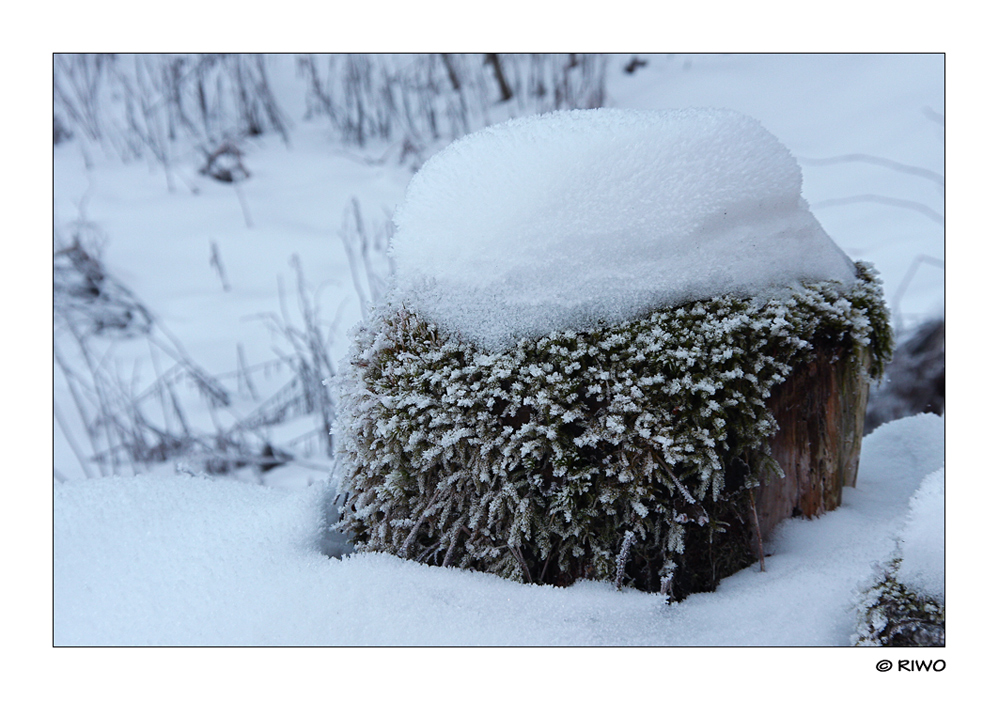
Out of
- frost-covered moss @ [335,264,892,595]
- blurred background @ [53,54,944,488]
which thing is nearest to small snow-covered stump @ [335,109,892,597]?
frost-covered moss @ [335,264,892,595]

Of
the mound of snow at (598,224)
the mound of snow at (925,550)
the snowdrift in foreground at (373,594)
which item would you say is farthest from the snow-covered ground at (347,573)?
the mound of snow at (598,224)

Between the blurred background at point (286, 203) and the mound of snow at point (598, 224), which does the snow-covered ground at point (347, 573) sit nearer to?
the blurred background at point (286, 203)

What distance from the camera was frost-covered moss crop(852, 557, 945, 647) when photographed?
1.13 metres

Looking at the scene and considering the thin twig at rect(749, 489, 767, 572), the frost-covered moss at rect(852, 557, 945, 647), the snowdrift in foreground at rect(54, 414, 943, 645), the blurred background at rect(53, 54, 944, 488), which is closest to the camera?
the frost-covered moss at rect(852, 557, 945, 647)

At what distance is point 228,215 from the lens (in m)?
4.34

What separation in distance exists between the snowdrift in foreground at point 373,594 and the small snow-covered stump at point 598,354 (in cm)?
7

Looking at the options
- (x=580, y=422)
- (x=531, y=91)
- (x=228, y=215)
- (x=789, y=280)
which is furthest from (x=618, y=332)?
(x=531, y=91)

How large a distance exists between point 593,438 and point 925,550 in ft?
1.91

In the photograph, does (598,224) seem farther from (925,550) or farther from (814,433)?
(925,550)

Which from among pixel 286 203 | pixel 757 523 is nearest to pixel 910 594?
pixel 757 523

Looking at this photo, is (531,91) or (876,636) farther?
(531,91)

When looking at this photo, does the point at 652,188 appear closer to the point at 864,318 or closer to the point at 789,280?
the point at 789,280

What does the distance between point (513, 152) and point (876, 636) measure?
1.07 m

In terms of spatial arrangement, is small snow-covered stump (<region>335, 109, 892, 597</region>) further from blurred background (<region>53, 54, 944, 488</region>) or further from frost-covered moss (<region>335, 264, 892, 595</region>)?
blurred background (<region>53, 54, 944, 488</region>)
